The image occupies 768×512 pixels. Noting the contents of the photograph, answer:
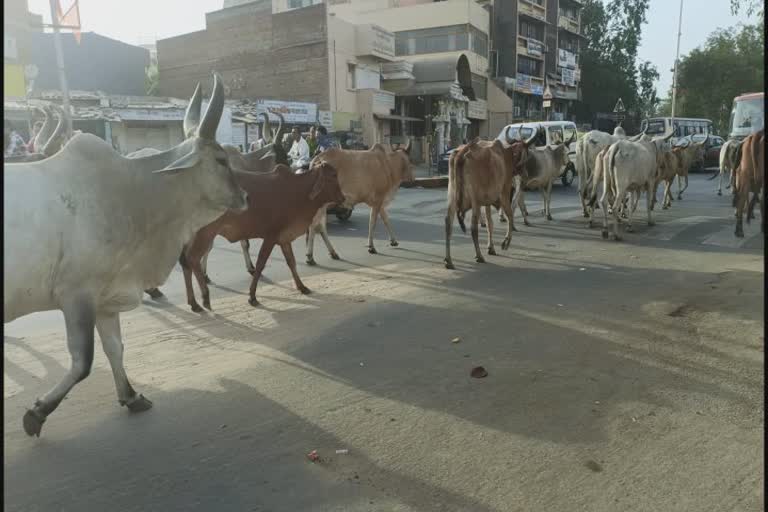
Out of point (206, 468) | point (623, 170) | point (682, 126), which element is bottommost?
point (206, 468)

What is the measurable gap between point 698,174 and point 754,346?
2492 centimetres

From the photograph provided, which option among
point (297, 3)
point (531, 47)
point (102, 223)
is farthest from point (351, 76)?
point (102, 223)

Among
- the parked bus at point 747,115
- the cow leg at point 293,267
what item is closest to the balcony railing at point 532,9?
the parked bus at point 747,115

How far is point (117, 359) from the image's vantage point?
3.63m

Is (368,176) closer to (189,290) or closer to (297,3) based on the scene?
(189,290)

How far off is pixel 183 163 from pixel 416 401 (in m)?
2.00

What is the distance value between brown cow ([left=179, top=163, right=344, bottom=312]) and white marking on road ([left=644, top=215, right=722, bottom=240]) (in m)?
6.18

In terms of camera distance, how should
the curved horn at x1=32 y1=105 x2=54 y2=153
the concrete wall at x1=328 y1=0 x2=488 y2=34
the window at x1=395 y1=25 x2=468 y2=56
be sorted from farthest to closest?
the window at x1=395 y1=25 x2=468 y2=56
the concrete wall at x1=328 y1=0 x2=488 y2=34
the curved horn at x1=32 y1=105 x2=54 y2=153

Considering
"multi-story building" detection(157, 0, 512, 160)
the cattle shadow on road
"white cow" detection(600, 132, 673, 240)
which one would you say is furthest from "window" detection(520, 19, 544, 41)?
the cattle shadow on road

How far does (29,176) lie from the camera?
9.94 feet

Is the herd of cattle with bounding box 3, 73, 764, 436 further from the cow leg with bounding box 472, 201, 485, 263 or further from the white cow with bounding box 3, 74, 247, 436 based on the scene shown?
the cow leg with bounding box 472, 201, 485, 263

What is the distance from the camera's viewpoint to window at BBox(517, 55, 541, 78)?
4419 cm

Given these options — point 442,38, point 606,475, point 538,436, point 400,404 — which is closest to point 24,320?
point 400,404

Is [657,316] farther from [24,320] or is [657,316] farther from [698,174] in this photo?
[698,174]
